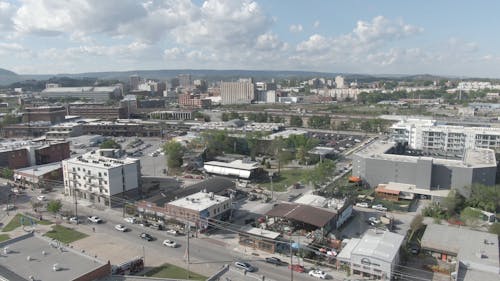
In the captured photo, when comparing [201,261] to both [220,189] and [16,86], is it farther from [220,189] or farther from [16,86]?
[16,86]

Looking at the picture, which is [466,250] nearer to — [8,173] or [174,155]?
[174,155]

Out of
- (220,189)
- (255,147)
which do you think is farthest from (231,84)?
Answer: (220,189)

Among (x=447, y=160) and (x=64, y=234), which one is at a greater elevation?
(x=447, y=160)

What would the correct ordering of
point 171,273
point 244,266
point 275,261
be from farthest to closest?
point 275,261, point 244,266, point 171,273

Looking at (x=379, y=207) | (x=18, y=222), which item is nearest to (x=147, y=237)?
(x=18, y=222)

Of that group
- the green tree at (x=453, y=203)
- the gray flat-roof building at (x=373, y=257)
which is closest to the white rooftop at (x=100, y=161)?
the gray flat-roof building at (x=373, y=257)

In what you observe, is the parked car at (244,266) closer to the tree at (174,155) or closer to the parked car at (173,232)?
the parked car at (173,232)
